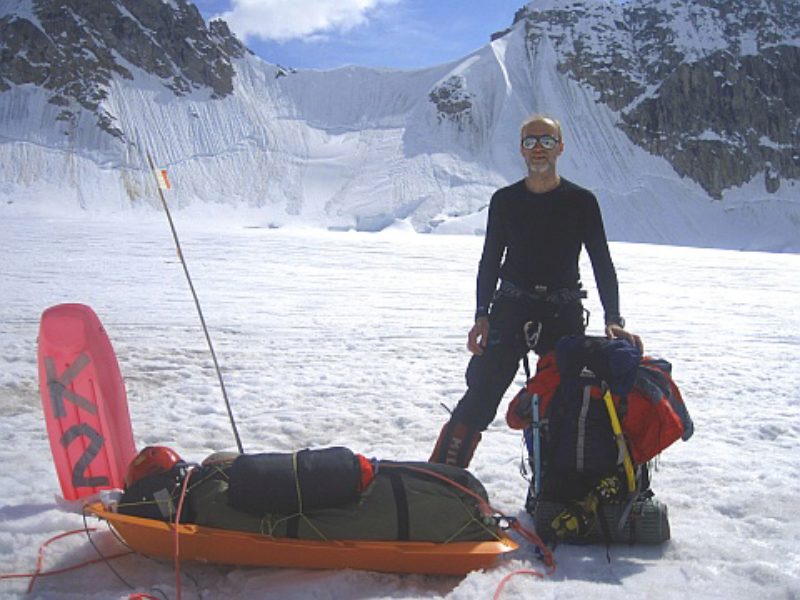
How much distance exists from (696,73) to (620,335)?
96.0 m

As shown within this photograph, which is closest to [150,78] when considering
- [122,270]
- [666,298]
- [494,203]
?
[122,270]

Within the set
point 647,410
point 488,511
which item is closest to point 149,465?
point 488,511

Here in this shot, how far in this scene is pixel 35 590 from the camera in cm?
241

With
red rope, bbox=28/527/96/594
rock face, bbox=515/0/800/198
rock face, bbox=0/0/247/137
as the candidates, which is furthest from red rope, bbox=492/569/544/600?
rock face, bbox=515/0/800/198

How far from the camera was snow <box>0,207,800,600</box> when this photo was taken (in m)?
2.52

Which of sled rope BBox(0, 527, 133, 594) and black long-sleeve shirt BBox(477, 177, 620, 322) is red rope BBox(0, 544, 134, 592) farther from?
black long-sleeve shirt BBox(477, 177, 620, 322)

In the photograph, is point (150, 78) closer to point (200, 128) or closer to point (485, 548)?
point (200, 128)

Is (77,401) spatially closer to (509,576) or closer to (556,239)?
(509,576)

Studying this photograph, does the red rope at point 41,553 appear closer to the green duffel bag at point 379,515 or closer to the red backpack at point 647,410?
the green duffel bag at point 379,515

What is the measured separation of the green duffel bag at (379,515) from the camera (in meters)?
2.54

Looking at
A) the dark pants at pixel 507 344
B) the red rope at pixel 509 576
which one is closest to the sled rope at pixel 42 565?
the red rope at pixel 509 576

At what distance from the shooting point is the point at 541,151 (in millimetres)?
3266

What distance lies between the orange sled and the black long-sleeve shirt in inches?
56.1

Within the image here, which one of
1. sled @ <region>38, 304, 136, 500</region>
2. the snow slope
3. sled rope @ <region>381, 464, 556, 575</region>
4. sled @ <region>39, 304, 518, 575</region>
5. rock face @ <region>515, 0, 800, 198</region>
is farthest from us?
rock face @ <region>515, 0, 800, 198</region>
